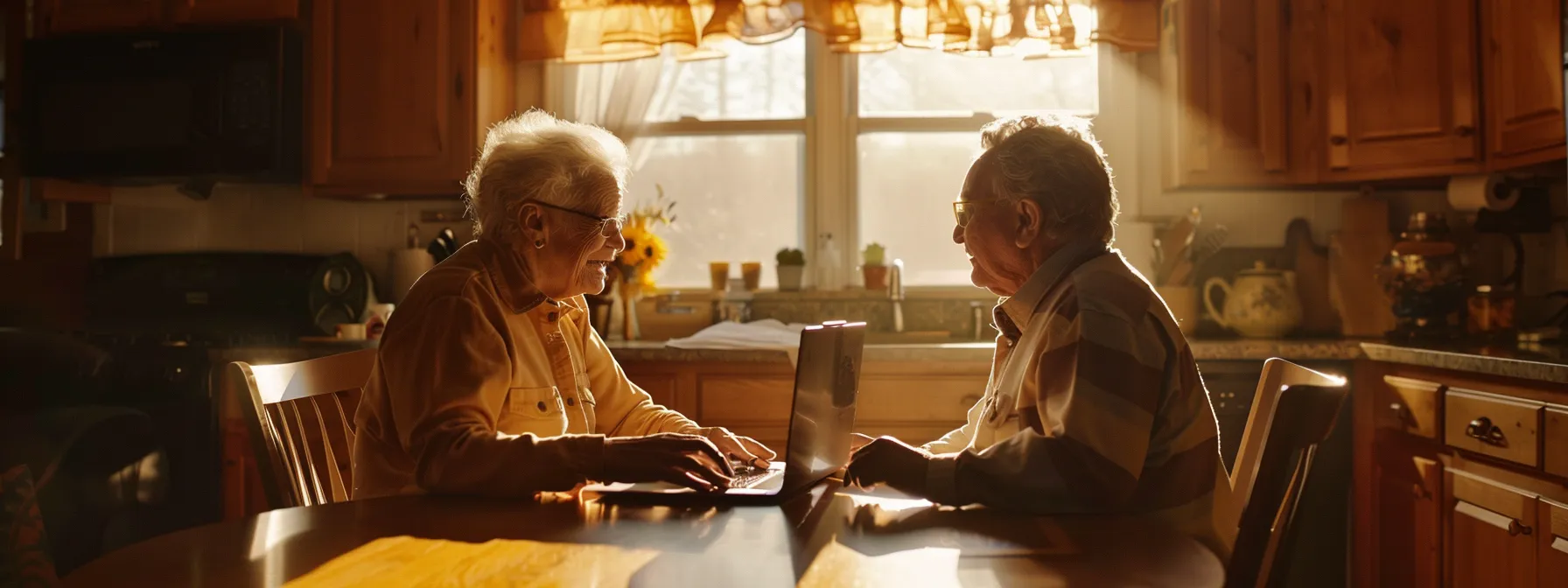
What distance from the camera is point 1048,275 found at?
4.76ft

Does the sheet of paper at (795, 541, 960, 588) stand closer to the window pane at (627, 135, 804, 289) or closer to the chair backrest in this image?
the chair backrest

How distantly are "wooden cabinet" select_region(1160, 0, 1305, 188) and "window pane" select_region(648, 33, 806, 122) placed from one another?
1263 millimetres

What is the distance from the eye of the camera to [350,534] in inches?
46.2

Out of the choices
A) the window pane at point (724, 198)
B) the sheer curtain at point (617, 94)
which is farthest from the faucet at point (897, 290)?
the sheer curtain at point (617, 94)

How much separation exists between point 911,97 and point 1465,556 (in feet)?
7.03

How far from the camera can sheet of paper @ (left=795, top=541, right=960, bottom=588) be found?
3.22ft

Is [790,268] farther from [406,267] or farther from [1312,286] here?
[1312,286]

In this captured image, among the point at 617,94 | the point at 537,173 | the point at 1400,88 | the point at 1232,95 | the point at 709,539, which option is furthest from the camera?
the point at 617,94

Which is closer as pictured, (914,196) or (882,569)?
(882,569)

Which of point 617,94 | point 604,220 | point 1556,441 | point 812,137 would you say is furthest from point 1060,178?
point 617,94

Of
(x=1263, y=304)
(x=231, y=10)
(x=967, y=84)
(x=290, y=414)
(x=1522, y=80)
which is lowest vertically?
(x=290, y=414)

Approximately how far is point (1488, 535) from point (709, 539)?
1.97 metres

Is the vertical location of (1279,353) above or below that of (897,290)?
below

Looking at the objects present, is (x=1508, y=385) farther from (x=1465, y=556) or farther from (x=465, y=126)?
(x=465, y=126)
